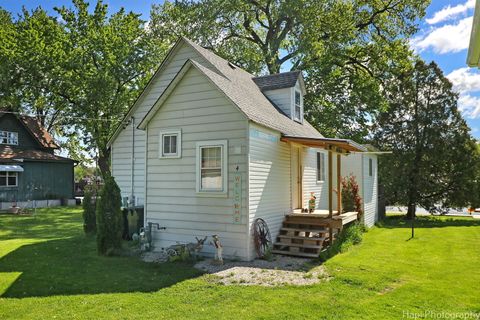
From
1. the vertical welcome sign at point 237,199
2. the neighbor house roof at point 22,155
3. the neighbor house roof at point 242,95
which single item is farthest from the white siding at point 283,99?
the neighbor house roof at point 22,155

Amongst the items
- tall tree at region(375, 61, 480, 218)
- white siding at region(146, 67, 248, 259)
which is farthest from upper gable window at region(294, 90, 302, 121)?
tall tree at region(375, 61, 480, 218)

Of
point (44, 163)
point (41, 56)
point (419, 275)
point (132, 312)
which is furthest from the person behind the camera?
point (44, 163)

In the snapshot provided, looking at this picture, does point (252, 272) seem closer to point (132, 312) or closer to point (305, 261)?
point (305, 261)

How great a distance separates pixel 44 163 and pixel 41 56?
26.8ft

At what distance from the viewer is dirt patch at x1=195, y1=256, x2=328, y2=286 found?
7578 mm

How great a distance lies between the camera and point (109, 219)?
390 inches

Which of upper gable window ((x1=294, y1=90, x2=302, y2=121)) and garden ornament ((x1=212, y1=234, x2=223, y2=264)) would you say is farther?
upper gable window ((x1=294, y1=90, x2=302, y2=121))

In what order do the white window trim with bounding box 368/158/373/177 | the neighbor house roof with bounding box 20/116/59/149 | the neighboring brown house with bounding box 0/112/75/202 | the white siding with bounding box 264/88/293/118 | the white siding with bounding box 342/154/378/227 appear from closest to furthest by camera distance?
the white siding with bounding box 264/88/293/118 < the white siding with bounding box 342/154/378/227 < the white window trim with bounding box 368/158/373/177 < the neighboring brown house with bounding box 0/112/75/202 < the neighbor house roof with bounding box 20/116/59/149

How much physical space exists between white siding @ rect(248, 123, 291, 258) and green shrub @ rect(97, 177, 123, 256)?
3805 millimetres

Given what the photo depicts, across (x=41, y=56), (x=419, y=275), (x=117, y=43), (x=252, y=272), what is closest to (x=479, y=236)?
(x=419, y=275)

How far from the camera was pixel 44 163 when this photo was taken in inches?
1077

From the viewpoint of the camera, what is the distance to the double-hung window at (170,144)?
10.5 metres

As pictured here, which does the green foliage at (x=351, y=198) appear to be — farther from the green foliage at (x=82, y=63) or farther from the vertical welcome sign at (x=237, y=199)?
the green foliage at (x=82, y=63)

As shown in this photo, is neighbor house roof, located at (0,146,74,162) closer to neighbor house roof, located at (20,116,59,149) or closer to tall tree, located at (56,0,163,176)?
neighbor house roof, located at (20,116,59,149)
